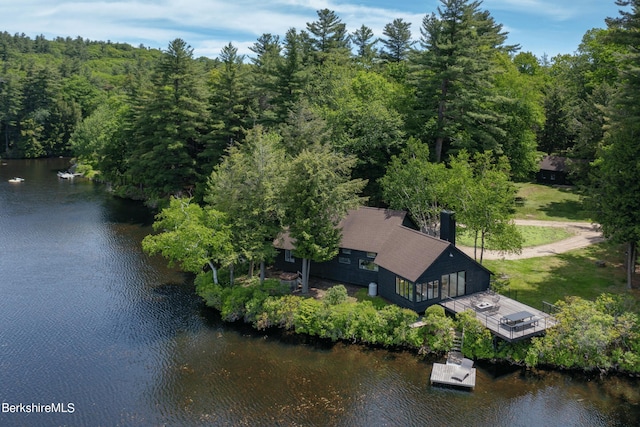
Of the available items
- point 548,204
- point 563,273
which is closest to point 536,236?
point 563,273

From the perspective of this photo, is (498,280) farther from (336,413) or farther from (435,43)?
(435,43)

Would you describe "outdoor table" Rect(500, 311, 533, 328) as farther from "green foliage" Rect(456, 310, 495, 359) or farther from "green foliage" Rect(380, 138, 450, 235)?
"green foliage" Rect(380, 138, 450, 235)

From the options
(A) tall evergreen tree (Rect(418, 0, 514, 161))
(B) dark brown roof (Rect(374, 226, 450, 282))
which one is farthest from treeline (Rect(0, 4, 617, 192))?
(B) dark brown roof (Rect(374, 226, 450, 282))

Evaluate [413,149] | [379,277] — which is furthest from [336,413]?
[413,149]

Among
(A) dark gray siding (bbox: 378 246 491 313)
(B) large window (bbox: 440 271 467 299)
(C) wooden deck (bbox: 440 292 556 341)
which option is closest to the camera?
(C) wooden deck (bbox: 440 292 556 341)

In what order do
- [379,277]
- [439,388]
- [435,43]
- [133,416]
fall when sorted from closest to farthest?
1. [133,416]
2. [439,388]
3. [379,277]
4. [435,43]

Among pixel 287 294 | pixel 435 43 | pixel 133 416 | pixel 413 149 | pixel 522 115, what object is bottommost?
pixel 133 416
